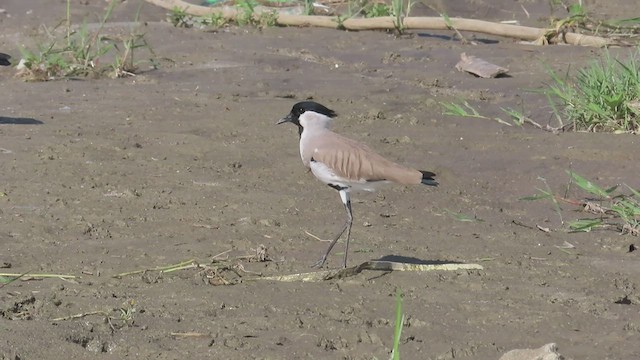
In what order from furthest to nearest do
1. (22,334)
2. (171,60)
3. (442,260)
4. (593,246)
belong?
1. (171,60)
2. (593,246)
3. (442,260)
4. (22,334)

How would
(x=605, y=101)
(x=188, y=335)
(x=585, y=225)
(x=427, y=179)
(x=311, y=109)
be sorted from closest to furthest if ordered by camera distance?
(x=188, y=335)
(x=427, y=179)
(x=311, y=109)
(x=585, y=225)
(x=605, y=101)

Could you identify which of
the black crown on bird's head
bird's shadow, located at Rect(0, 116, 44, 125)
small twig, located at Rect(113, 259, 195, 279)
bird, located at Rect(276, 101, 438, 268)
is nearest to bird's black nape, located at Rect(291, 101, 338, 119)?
the black crown on bird's head

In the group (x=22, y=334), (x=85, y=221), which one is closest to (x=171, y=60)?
(x=85, y=221)

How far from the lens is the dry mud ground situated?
4230 mm

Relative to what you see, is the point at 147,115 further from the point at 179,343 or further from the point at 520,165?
the point at 179,343

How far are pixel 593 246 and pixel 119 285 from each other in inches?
88.3

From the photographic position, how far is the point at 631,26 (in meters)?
10.3

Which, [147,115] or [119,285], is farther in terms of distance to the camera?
[147,115]

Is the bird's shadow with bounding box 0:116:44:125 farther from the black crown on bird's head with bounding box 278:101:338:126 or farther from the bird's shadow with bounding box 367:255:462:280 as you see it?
the bird's shadow with bounding box 367:255:462:280

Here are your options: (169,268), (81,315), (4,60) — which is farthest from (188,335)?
(4,60)

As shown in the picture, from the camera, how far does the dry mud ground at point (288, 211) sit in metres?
4.23

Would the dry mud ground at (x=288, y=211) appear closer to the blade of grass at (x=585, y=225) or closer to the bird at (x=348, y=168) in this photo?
the blade of grass at (x=585, y=225)

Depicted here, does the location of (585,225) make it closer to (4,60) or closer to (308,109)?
(308,109)

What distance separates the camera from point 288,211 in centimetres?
605
